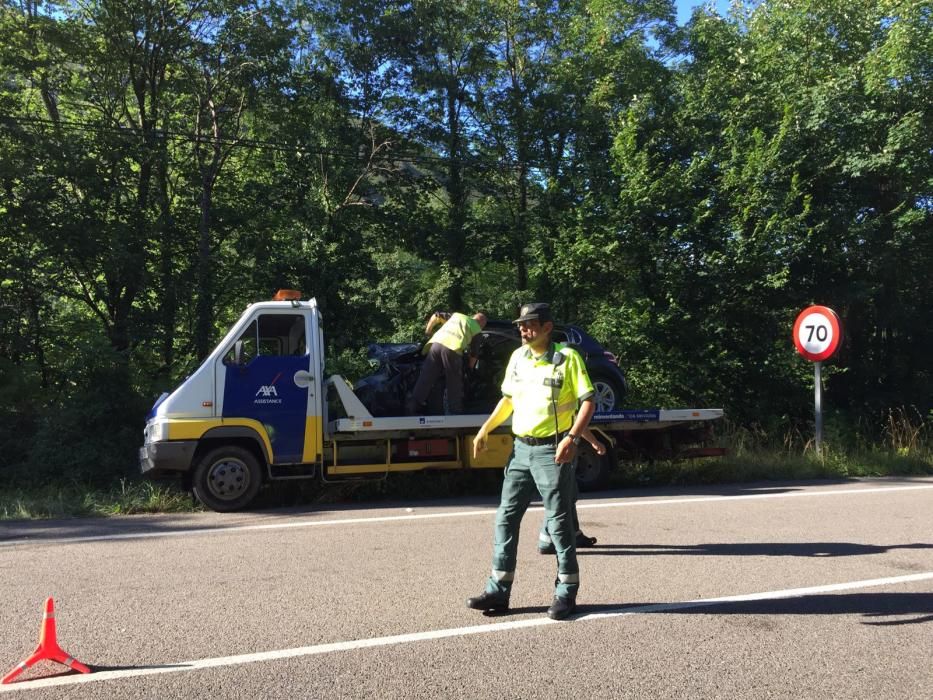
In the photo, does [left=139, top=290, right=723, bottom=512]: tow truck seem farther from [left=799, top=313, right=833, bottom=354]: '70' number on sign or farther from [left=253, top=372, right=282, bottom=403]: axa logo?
[left=799, top=313, right=833, bottom=354]: '70' number on sign

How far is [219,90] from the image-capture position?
647 inches

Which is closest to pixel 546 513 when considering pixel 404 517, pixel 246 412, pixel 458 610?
pixel 458 610

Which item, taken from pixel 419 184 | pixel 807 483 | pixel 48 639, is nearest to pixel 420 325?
pixel 419 184

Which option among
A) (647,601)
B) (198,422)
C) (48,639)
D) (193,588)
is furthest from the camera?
(198,422)

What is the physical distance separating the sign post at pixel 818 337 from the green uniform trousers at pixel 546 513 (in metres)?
9.38

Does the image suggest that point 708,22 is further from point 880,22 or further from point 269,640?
point 269,640

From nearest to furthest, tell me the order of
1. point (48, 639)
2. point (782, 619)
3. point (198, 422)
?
point (48, 639)
point (782, 619)
point (198, 422)

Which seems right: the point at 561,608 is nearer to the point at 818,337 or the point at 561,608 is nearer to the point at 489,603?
the point at 489,603

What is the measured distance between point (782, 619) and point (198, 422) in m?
6.29

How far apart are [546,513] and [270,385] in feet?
16.3

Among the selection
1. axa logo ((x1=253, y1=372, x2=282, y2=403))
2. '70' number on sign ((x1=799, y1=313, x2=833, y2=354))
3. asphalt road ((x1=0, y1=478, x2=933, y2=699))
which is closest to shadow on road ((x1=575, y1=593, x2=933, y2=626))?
asphalt road ((x1=0, y1=478, x2=933, y2=699))

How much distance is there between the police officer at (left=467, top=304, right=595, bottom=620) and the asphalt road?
23 centimetres

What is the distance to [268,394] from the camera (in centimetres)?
865

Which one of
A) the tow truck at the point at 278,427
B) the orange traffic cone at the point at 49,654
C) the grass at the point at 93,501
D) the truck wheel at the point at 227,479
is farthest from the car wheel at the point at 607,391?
the orange traffic cone at the point at 49,654
